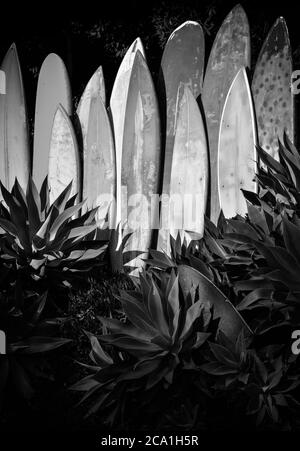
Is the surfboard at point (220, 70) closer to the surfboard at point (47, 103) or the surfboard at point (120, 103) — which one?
the surfboard at point (120, 103)

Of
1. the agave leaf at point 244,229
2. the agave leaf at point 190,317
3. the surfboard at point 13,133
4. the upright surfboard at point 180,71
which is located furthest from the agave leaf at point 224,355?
the surfboard at point 13,133

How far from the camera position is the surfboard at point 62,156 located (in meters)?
3.35

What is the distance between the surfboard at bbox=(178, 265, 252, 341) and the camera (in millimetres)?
1980

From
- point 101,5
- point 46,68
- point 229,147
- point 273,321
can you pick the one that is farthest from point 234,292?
point 101,5

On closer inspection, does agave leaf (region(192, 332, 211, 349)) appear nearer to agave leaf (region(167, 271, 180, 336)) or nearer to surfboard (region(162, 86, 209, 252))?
agave leaf (region(167, 271, 180, 336))

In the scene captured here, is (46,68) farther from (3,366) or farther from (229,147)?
(3,366)

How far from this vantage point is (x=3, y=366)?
2156 mm

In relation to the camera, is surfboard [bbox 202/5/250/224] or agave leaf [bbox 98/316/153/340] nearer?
agave leaf [bbox 98/316/153/340]

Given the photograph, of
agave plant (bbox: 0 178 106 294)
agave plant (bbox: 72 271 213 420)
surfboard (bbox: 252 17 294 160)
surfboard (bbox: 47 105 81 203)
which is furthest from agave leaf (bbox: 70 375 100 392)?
surfboard (bbox: 252 17 294 160)

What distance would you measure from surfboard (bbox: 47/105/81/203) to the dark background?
0.57 meters

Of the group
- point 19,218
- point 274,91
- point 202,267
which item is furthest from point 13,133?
point 202,267

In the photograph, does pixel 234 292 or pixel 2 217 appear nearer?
pixel 234 292
